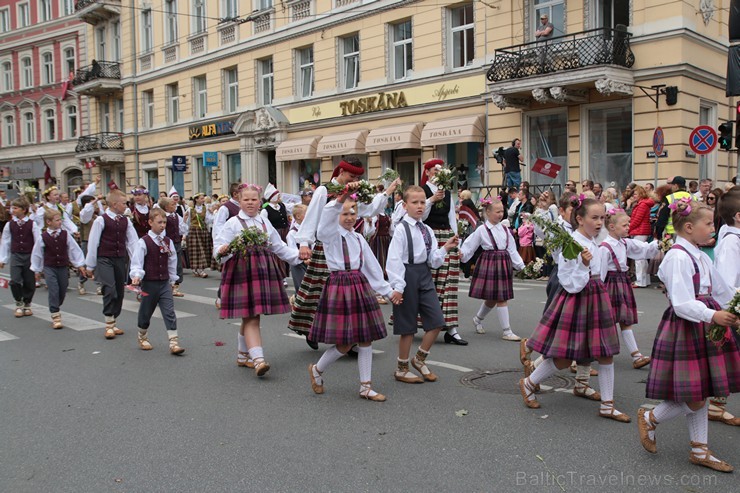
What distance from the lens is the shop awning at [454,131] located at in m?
21.4

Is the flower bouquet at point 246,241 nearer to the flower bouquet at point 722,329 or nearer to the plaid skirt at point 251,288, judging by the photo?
the plaid skirt at point 251,288

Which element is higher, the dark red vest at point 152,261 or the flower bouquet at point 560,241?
the flower bouquet at point 560,241

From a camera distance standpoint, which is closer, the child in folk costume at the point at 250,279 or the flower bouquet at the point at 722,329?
the flower bouquet at the point at 722,329

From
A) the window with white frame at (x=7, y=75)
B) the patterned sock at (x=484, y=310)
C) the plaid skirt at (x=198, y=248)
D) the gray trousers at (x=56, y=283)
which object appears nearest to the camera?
the patterned sock at (x=484, y=310)

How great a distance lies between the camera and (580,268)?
210 inches

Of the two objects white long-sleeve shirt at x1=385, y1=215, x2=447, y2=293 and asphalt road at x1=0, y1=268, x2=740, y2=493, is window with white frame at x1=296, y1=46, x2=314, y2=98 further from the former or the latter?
white long-sleeve shirt at x1=385, y1=215, x2=447, y2=293

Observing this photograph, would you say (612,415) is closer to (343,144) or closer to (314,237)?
(314,237)

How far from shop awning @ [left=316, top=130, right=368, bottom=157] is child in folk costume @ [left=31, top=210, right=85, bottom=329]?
15167 millimetres

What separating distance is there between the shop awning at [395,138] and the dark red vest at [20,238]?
1380cm

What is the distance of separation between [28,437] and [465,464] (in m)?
3.26

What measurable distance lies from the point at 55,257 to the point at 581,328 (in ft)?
27.5

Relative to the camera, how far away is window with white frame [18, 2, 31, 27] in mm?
46500

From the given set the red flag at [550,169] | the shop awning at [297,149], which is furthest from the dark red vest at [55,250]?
the shop awning at [297,149]

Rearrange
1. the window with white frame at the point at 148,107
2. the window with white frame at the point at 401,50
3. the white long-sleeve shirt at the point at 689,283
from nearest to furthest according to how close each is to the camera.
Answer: the white long-sleeve shirt at the point at 689,283, the window with white frame at the point at 401,50, the window with white frame at the point at 148,107
